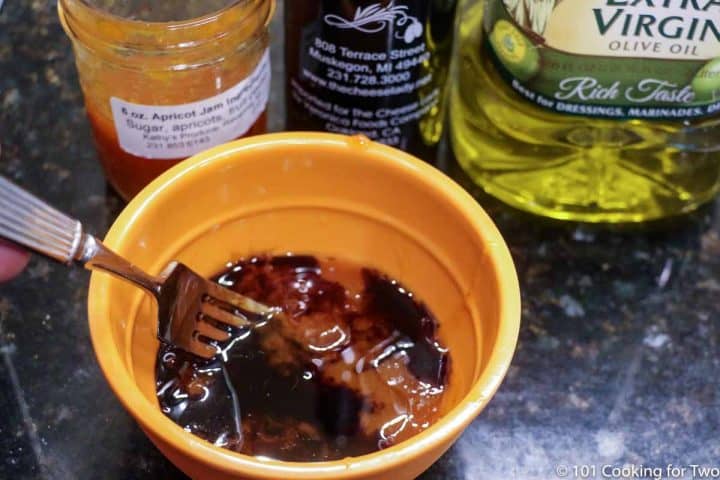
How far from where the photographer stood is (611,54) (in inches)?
23.0

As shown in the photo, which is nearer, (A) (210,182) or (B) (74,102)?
(A) (210,182)

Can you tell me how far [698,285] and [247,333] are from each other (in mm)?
288

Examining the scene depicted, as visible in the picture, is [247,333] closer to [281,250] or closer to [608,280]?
[281,250]

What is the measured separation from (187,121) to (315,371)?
0.55 ft

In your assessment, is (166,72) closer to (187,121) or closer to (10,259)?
(187,121)

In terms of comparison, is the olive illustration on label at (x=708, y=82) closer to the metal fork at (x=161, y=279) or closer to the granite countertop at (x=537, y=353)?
the granite countertop at (x=537, y=353)

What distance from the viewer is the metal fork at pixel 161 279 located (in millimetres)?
444

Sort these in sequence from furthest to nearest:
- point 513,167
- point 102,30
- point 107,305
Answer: point 513,167
point 102,30
point 107,305

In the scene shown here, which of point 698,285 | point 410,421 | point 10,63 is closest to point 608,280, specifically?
point 698,285

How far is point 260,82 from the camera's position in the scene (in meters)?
0.61

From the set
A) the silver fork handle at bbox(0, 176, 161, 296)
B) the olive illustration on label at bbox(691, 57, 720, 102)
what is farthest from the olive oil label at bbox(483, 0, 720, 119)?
the silver fork handle at bbox(0, 176, 161, 296)

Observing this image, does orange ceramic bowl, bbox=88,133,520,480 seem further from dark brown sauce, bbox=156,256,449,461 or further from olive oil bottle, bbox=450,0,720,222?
olive oil bottle, bbox=450,0,720,222

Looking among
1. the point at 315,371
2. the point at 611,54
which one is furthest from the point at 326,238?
the point at 611,54

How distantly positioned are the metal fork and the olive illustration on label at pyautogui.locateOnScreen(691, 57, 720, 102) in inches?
11.1
